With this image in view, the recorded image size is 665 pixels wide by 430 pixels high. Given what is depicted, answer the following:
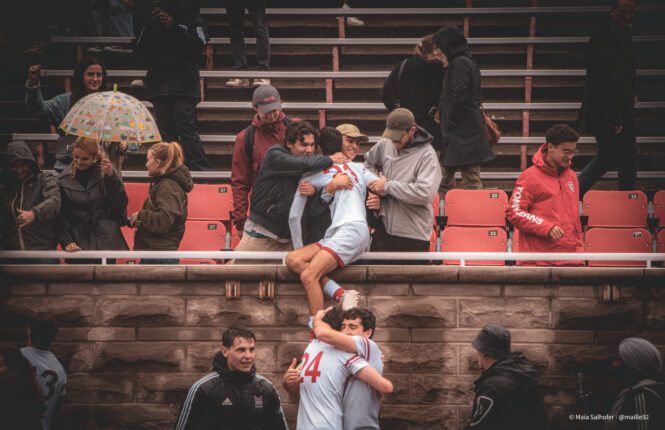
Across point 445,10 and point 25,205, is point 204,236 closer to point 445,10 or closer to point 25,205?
point 25,205

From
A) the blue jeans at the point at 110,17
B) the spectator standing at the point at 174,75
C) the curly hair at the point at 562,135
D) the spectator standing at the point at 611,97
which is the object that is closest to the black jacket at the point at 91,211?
the spectator standing at the point at 174,75

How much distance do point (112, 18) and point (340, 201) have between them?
24.2 feet

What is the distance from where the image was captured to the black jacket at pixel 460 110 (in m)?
7.92

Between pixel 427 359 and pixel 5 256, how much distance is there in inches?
143

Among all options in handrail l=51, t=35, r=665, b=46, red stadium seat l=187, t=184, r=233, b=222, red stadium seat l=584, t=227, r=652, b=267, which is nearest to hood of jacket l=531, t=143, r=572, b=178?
red stadium seat l=584, t=227, r=652, b=267

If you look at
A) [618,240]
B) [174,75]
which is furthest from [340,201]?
[174,75]

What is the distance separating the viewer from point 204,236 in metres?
7.72

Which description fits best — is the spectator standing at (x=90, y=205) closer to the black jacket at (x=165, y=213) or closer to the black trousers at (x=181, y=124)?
the black jacket at (x=165, y=213)

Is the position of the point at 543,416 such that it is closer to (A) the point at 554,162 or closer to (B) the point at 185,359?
(A) the point at 554,162

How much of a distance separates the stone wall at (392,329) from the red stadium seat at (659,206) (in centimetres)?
181

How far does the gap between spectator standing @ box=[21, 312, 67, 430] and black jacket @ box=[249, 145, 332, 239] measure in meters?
1.86

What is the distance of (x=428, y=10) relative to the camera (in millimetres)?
12477

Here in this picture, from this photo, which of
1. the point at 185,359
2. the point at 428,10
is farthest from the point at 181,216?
the point at 428,10

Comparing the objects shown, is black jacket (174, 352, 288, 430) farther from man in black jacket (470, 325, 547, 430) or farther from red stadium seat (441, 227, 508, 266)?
red stadium seat (441, 227, 508, 266)
